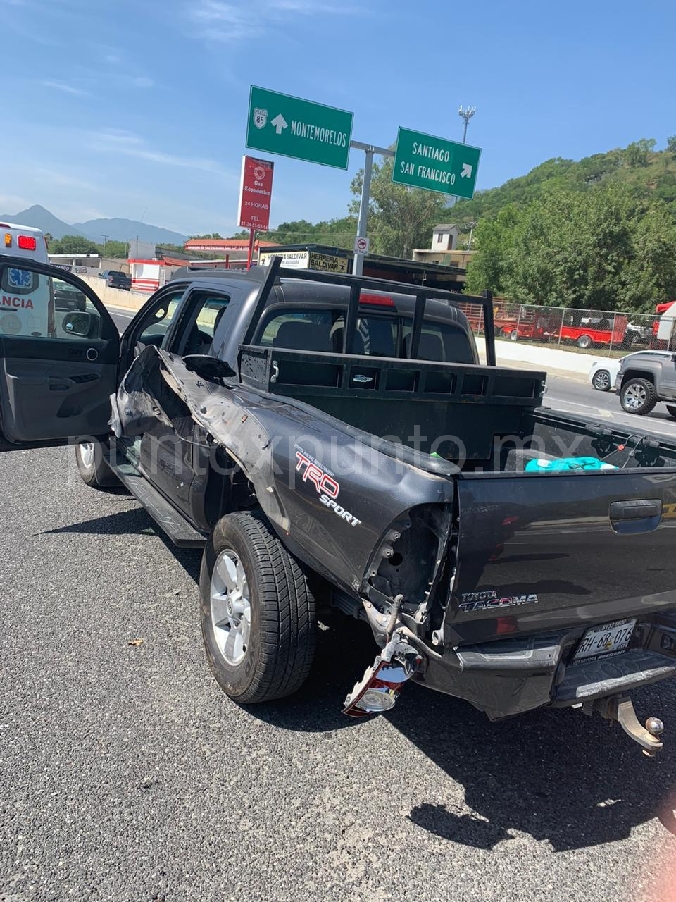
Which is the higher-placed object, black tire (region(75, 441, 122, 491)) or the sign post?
the sign post

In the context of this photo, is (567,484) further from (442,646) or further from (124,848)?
(124,848)

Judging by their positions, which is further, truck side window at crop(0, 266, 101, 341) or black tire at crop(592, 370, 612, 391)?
black tire at crop(592, 370, 612, 391)

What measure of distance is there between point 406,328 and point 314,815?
3.09 meters

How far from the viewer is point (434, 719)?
3.26 meters

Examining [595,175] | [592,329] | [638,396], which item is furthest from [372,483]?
[595,175]

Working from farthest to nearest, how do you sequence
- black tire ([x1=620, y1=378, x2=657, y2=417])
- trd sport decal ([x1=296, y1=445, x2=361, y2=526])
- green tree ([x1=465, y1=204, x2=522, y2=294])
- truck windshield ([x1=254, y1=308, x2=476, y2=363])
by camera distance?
1. green tree ([x1=465, y1=204, x2=522, y2=294])
2. black tire ([x1=620, y1=378, x2=657, y2=417])
3. truck windshield ([x1=254, y1=308, x2=476, y2=363])
4. trd sport decal ([x1=296, y1=445, x2=361, y2=526])

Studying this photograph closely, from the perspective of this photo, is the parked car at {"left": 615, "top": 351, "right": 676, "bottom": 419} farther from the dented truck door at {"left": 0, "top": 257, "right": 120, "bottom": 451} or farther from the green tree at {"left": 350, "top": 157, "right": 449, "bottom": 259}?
the green tree at {"left": 350, "top": 157, "right": 449, "bottom": 259}

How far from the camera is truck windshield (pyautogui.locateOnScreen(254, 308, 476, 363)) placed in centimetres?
425

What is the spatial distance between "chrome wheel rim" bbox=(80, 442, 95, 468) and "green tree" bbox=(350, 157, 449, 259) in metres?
66.9

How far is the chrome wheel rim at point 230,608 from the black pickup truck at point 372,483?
0.01 metres

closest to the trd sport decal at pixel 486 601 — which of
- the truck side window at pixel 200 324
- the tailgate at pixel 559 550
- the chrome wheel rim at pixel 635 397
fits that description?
the tailgate at pixel 559 550

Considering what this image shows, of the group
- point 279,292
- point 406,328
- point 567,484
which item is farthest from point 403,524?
point 406,328

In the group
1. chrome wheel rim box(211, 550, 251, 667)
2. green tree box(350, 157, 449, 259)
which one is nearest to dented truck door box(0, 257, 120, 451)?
chrome wheel rim box(211, 550, 251, 667)

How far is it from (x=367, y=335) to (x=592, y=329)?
31.4 metres
